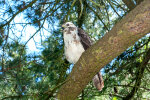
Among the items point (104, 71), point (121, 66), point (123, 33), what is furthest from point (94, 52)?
point (104, 71)

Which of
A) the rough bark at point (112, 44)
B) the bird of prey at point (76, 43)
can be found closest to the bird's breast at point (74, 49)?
the bird of prey at point (76, 43)

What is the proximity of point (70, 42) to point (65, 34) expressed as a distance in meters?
0.16

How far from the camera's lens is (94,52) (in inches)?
70.3

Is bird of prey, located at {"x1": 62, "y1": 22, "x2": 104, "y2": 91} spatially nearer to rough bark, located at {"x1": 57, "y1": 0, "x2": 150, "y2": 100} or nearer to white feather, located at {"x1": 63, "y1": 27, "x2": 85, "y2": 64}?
white feather, located at {"x1": 63, "y1": 27, "x2": 85, "y2": 64}

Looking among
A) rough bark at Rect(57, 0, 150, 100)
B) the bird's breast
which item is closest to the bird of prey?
the bird's breast

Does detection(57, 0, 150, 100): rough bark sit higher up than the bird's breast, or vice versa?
the bird's breast

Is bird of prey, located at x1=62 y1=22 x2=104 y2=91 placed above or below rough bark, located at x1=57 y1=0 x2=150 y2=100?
above

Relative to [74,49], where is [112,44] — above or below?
below

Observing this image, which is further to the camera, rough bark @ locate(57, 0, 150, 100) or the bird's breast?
the bird's breast

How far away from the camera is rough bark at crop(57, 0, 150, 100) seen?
5.23 feet

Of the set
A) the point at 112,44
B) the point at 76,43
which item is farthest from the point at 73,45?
the point at 112,44

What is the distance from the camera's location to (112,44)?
1.71 m

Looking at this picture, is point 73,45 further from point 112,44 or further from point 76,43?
point 112,44

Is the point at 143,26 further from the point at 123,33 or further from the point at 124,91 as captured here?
the point at 124,91
